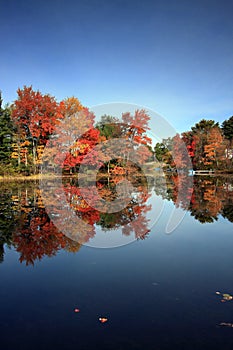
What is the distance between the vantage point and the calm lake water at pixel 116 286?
228 cm

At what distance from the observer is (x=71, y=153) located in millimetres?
22953

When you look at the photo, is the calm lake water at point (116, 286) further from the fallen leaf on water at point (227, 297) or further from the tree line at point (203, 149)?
the tree line at point (203, 149)

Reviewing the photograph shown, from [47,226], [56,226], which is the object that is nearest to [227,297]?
[56,226]

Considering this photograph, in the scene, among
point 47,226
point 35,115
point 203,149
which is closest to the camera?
point 47,226

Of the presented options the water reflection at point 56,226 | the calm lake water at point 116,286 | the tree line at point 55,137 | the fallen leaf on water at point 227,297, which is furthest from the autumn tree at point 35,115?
the fallen leaf on water at point 227,297

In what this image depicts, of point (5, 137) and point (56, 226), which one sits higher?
point (5, 137)

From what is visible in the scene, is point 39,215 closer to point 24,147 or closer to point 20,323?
point 20,323

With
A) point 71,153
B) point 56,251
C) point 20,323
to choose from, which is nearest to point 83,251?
point 56,251

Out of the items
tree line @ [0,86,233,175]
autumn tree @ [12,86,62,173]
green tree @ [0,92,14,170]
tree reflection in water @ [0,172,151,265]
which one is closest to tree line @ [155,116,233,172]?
tree line @ [0,86,233,175]

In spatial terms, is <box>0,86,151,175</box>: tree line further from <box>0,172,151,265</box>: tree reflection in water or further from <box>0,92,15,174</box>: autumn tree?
<box>0,172,151,265</box>: tree reflection in water

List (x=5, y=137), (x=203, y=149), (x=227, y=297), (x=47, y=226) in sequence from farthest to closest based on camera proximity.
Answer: (x=203, y=149) < (x=5, y=137) < (x=47, y=226) < (x=227, y=297)

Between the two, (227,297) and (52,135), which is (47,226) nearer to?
(227,297)

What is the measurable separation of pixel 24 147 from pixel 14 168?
2532 mm

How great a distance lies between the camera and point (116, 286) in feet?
10.8
